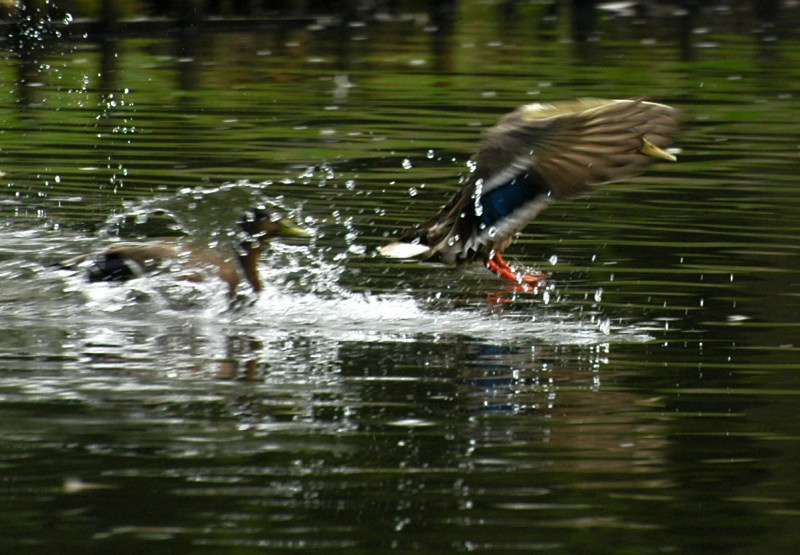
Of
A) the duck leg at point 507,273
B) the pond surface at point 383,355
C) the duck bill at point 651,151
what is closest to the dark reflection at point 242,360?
the pond surface at point 383,355

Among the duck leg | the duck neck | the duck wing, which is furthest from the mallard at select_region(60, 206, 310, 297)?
the duck leg

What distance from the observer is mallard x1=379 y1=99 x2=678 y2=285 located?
7.86 m

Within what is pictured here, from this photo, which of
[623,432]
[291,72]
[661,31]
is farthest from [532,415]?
[661,31]

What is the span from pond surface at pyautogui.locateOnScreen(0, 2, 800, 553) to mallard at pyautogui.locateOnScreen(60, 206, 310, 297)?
9cm

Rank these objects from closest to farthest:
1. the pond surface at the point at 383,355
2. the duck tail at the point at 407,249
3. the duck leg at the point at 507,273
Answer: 1. the pond surface at the point at 383,355
2. the duck tail at the point at 407,249
3. the duck leg at the point at 507,273

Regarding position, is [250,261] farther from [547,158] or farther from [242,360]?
[242,360]

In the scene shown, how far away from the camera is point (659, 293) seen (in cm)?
823

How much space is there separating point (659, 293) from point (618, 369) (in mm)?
1644

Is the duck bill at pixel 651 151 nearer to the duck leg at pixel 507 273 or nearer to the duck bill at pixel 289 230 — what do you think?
the duck leg at pixel 507 273

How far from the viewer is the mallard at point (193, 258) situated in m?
8.00

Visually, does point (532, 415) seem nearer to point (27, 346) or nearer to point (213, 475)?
point (213, 475)

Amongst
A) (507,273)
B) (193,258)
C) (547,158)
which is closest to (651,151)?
(547,158)

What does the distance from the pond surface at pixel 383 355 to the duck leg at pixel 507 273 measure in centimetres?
8

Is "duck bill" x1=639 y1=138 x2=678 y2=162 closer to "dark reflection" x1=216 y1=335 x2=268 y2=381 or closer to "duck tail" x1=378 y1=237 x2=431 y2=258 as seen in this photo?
"duck tail" x1=378 y1=237 x2=431 y2=258
